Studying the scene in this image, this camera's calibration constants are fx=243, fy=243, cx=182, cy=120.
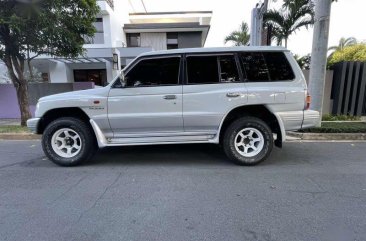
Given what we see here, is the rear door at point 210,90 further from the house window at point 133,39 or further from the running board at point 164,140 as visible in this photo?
the house window at point 133,39

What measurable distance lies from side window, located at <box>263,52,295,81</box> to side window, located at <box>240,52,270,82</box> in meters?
0.09

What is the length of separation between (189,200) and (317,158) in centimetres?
314

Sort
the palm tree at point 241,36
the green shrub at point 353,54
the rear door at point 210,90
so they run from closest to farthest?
the rear door at point 210,90
the green shrub at point 353,54
the palm tree at point 241,36

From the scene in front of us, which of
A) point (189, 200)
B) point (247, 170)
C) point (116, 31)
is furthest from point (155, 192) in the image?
point (116, 31)

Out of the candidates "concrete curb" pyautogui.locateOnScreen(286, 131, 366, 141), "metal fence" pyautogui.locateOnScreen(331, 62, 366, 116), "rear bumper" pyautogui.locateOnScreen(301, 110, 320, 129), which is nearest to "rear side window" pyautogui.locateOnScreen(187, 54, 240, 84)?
"rear bumper" pyautogui.locateOnScreen(301, 110, 320, 129)

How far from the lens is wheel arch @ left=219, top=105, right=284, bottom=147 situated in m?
4.52

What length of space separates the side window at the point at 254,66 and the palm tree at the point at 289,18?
25.2ft

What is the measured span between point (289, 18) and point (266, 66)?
8.66 meters

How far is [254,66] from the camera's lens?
14.9ft

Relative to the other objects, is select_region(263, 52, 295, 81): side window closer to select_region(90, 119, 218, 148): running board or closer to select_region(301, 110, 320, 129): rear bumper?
select_region(301, 110, 320, 129): rear bumper

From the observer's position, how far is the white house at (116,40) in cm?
1529

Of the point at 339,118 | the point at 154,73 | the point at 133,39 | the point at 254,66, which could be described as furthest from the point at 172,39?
the point at 254,66

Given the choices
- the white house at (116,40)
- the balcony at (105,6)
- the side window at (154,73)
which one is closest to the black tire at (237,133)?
the side window at (154,73)

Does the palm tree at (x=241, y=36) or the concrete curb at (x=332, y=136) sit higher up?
the palm tree at (x=241, y=36)
